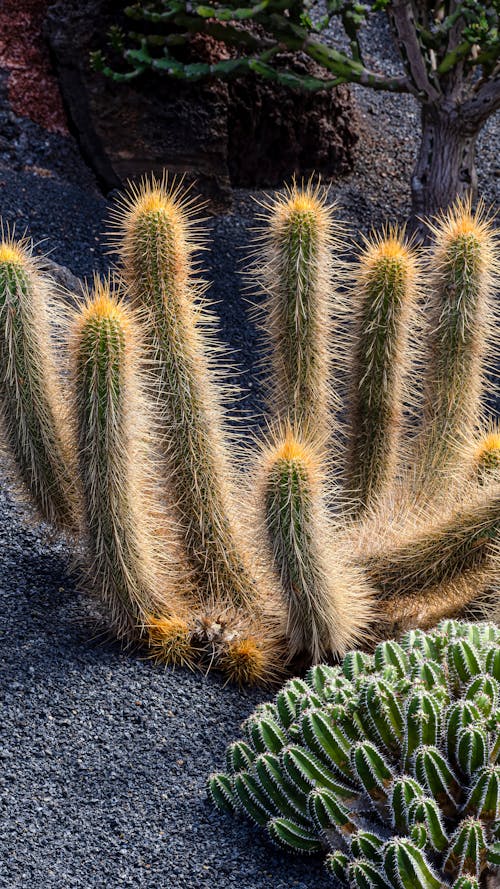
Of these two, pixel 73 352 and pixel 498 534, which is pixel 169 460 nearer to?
pixel 73 352

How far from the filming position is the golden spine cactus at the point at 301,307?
342cm

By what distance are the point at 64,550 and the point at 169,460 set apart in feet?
2.09

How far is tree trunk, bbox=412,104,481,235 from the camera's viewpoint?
19.3 ft

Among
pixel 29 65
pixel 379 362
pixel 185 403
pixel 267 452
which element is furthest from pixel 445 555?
pixel 29 65

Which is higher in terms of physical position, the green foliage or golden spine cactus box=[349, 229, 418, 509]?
the green foliage

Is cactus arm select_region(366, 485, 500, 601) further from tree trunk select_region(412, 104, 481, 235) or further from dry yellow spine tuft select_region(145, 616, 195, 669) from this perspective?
tree trunk select_region(412, 104, 481, 235)

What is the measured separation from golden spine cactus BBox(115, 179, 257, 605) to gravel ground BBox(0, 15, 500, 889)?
374 millimetres

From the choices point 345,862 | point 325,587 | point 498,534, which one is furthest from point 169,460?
point 345,862

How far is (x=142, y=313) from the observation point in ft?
10.6

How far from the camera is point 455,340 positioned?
3613mm

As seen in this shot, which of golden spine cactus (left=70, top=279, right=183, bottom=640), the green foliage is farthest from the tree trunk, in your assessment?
golden spine cactus (left=70, top=279, right=183, bottom=640)

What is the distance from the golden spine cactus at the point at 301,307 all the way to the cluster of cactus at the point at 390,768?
0.97 metres

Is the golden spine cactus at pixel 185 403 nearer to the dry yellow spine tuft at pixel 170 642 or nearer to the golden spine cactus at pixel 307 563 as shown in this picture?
the dry yellow spine tuft at pixel 170 642

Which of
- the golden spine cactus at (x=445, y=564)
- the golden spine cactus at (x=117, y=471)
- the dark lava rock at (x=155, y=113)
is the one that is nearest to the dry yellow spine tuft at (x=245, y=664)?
the golden spine cactus at (x=117, y=471)
